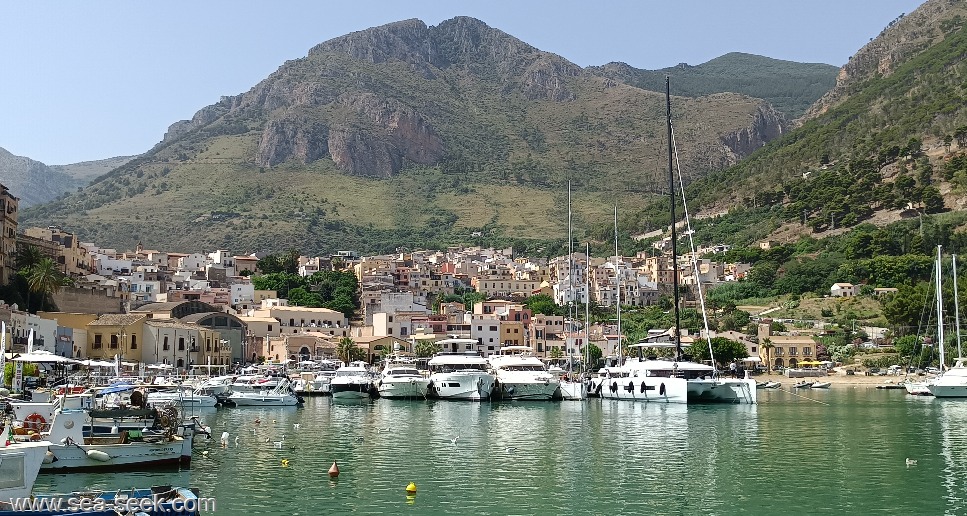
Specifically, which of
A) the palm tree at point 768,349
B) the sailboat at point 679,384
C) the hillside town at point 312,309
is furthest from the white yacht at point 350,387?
the palm tree at point 768,349

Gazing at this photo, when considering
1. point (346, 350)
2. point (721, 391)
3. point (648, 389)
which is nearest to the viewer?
point (721, 391)

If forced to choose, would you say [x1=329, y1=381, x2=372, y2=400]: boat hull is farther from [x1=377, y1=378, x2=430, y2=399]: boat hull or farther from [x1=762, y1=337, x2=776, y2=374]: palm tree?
[x1=762, y1=337, x2=776, y2=374]: palm tree

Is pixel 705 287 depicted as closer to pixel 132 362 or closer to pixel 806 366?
pixel 806 366

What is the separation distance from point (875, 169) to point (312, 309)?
303ft

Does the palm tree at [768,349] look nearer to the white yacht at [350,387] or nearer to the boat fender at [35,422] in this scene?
the white yacht at [350,387]

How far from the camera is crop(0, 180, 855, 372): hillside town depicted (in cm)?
8594

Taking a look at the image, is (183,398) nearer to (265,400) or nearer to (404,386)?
(265,400)

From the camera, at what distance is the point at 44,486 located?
86.9 ft

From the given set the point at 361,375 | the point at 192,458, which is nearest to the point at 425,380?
the point at 361,375

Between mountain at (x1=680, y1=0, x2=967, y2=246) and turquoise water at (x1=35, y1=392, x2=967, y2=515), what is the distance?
332ft

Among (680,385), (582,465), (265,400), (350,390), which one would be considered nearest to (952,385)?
(680,385)

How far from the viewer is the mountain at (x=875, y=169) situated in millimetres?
150125

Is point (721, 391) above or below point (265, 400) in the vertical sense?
above

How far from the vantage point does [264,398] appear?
64.1 metres
